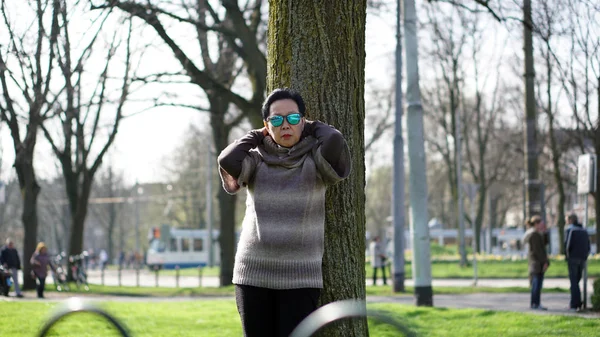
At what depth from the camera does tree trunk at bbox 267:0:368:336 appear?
20.1 ft

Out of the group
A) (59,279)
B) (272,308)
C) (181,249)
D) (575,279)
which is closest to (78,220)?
(59,279)

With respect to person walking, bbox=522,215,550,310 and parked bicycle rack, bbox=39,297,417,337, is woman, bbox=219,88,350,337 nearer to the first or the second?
parked bicycle rack, bbox=39,297,417,337

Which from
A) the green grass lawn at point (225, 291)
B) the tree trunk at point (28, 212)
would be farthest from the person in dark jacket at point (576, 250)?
the tree trunk at point (28, 212)

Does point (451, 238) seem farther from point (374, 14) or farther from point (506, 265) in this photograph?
point (374, 14)

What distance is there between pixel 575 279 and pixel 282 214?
1205 cm

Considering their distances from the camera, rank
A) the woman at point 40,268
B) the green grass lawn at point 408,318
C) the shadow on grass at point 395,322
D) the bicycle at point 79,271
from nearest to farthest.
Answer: the shadow on grass at point 395,322 < the green grass lawn at point 408,318 < the woman at point 40,268 < the bicycle at point 79,271

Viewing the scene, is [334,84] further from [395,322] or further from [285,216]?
[395,322]

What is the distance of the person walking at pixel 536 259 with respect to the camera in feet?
53.1

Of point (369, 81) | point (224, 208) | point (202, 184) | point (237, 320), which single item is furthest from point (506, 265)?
point (202, 184)

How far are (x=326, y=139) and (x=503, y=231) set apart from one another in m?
→ 58.9

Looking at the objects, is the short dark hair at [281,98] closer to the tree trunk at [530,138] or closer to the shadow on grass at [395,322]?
the shadow on grass at [395,322]

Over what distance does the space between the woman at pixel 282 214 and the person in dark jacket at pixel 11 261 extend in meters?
20.8

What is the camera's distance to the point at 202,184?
68.2 metres

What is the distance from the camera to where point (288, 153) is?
4.91m
